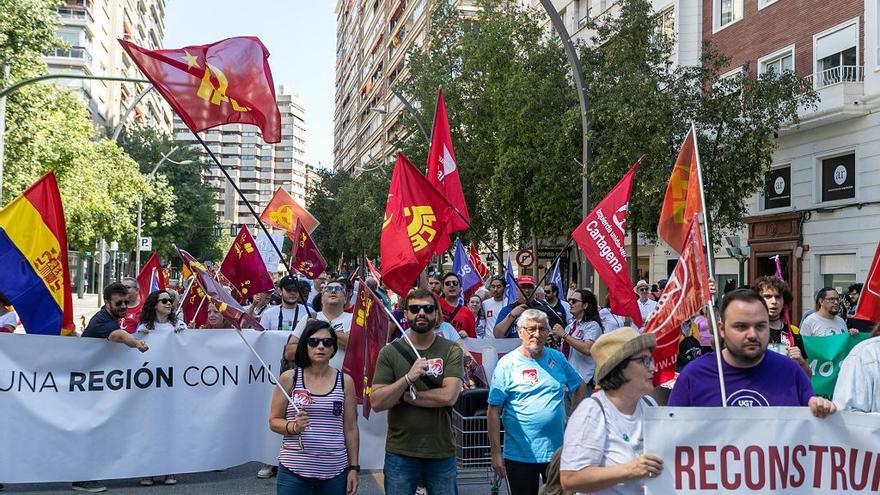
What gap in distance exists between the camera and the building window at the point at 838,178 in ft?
70.5

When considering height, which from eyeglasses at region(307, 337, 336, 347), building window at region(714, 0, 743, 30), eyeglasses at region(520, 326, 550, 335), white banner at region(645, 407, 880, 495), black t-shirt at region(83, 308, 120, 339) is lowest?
white banner at region(645, 407, 880, 495)

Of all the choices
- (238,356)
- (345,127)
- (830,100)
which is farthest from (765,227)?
(345,127)

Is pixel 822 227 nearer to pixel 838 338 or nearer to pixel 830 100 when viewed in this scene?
pixel 830 100

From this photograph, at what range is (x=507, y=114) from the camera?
2531cm

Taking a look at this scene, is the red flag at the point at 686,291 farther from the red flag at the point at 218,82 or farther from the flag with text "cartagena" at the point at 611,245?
the red flag at the point at 218,82

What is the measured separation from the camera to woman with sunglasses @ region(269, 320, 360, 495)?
4.72m

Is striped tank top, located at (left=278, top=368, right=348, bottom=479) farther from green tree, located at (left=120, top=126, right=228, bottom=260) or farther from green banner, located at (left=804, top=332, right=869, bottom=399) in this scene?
green tree, located at (left=120, top=126, right=228, bottom=260)

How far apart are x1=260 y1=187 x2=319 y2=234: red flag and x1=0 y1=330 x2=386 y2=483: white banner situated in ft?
28.0

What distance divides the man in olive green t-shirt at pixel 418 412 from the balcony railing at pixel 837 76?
61.6ft

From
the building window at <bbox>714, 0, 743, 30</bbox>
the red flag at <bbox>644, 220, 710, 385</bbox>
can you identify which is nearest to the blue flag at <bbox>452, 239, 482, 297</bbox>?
the red flag at <bbox>644, 220, 710, 385</bbox>

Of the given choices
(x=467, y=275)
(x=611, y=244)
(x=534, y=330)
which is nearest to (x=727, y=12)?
(x=467, y=275)

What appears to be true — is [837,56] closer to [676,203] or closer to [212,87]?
[212,87]

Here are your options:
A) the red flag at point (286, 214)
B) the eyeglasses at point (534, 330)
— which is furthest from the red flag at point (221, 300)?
the red flag at point (286, 214)

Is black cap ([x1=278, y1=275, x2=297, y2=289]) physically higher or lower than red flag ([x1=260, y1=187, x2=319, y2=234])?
lower
